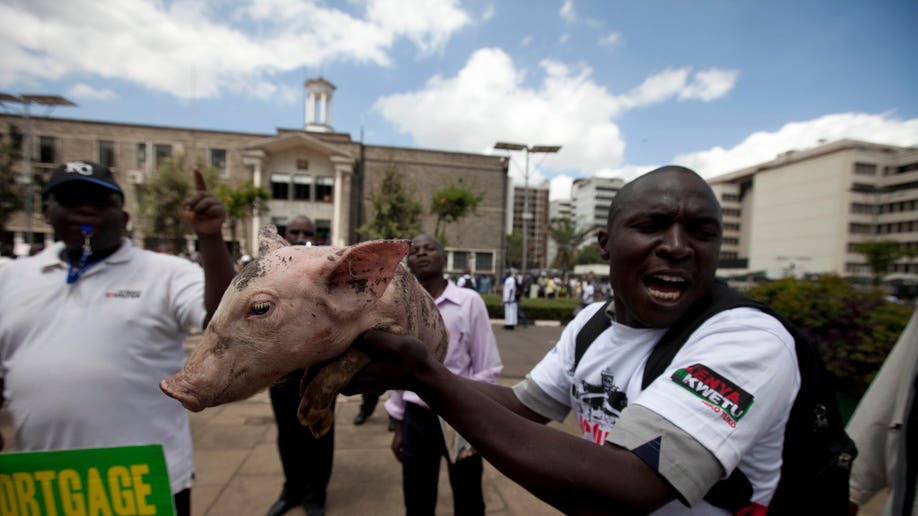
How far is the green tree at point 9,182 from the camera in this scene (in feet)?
60.3

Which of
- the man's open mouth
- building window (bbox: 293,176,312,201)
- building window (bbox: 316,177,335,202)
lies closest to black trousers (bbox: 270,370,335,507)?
the man's open mouth

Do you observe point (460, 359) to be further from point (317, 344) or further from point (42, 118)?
point (42, 118)

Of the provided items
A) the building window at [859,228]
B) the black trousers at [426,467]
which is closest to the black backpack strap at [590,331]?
the black trousers at [426,467]

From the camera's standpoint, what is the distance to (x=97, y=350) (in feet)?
6.02

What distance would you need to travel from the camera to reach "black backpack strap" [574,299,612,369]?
157 centimetres

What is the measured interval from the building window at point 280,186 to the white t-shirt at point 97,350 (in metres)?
27.4

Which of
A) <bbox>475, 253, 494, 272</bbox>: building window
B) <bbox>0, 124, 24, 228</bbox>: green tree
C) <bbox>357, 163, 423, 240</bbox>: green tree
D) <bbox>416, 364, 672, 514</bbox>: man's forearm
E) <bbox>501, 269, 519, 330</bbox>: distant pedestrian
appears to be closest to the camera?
<bbox>416, 364, 672, 514</bbox>: man's forearm

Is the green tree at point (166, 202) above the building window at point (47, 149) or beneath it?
beneath

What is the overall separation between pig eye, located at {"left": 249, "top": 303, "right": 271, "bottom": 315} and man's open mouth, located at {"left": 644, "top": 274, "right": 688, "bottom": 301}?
1.09m

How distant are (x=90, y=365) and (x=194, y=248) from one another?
88.4 ft

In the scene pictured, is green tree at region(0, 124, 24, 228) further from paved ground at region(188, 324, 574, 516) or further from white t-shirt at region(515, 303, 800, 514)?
white t-shirt at region(515, 303, 800, 514)

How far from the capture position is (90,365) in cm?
180

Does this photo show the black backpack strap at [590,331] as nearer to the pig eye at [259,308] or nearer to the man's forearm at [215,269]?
the pig eye at [259,308]

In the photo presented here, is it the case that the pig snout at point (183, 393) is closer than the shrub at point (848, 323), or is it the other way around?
the pig snout at point (183, 393)
